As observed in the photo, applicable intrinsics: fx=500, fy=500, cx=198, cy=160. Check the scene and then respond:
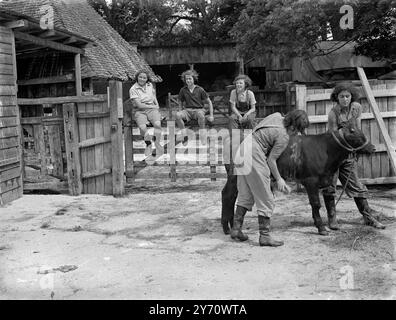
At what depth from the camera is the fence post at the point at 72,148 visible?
27.9ft

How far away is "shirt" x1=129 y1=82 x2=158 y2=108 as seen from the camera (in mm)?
8992

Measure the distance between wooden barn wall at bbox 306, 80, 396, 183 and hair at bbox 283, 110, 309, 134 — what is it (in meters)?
3.13

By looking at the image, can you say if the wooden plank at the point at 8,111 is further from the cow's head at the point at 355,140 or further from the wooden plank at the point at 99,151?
the cow's head at the point at 355,140

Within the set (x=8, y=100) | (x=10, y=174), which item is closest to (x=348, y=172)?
(x=10, y=174)

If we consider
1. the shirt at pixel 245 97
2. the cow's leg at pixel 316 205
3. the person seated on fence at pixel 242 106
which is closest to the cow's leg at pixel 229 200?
the cow's leg at pixel 316 205

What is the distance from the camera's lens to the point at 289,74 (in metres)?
26.9

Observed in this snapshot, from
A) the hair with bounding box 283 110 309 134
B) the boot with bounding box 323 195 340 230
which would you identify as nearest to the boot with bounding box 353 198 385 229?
the boot with bounding box 323 195 340 230

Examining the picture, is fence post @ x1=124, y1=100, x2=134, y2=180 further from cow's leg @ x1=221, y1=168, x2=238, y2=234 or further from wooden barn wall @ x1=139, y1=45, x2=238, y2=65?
wooden barn wall @ x1=139, y1=45, x2=238, y2=65

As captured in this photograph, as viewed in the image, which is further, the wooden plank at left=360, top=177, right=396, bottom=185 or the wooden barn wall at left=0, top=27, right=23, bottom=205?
the wooden plank at left=360, top=177, right=396, bottom=185

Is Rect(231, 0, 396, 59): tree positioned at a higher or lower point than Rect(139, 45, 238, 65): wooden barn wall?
lower

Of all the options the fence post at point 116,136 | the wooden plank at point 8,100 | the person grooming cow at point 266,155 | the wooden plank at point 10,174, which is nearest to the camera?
the person grooming cow at point 266,155

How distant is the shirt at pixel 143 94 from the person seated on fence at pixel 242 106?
1525 mm
